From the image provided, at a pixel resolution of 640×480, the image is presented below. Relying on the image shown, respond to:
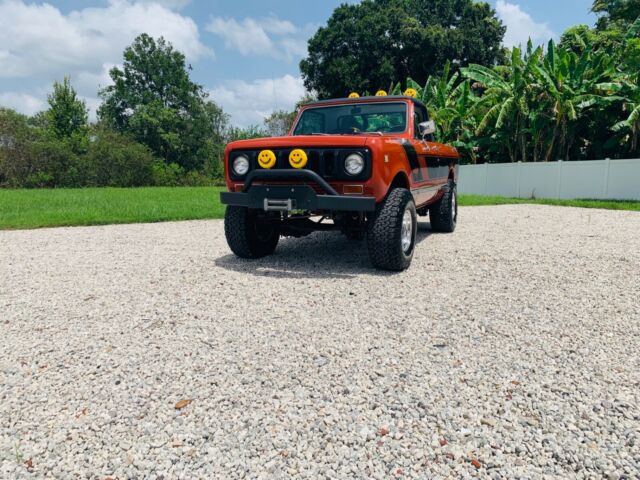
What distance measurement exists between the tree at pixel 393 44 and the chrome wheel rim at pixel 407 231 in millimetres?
27794

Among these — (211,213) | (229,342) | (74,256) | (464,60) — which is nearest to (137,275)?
(74,256)

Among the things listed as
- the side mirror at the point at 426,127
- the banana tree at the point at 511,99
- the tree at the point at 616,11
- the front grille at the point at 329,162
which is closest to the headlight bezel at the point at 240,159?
the front grille at the point at 329,162

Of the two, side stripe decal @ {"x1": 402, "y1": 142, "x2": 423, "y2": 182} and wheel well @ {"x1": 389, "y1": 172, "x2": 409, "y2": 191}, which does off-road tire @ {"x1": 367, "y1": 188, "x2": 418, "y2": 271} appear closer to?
wheel well @ {"x1": 389, "y1": 172, "x2": 409, "y2": 191}

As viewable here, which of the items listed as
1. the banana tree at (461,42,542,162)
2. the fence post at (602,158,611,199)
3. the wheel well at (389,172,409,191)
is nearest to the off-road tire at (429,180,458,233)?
the wheel well at (389,172,409,191)

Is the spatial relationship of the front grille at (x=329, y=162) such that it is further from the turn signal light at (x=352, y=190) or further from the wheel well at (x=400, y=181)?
the wheel well at (x=400, y=181)

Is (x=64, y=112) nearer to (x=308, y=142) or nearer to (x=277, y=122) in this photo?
(x=277, y=122)

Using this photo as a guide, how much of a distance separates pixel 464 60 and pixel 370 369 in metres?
33.4

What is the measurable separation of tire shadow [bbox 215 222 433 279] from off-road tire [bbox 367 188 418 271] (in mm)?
154

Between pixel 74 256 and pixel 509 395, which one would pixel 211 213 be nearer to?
pixel 74 256

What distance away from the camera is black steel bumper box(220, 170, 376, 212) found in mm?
4160

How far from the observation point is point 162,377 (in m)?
2.44

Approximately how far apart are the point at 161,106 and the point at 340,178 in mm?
39113

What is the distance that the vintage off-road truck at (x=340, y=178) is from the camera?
4.22 m

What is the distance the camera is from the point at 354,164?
421 centimetres
